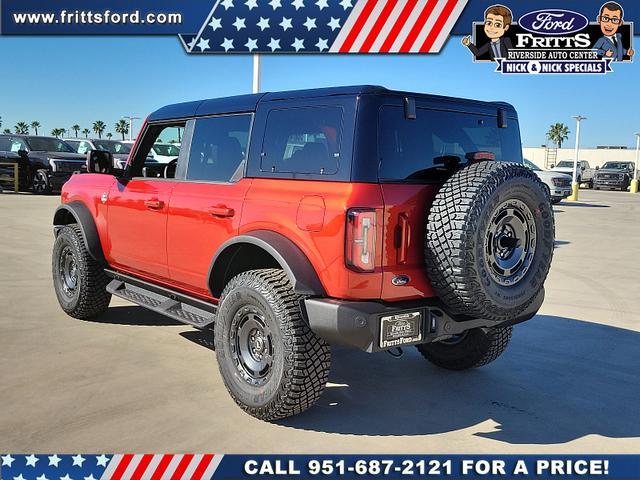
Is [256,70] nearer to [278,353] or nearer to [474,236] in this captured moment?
[278,353]

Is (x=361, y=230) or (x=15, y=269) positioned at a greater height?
(x=361, y=230)

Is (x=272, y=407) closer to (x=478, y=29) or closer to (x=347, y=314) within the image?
(x=347, y=314)

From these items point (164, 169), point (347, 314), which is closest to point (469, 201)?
point (347, 314)

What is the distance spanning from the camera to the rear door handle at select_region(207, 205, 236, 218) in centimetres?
414

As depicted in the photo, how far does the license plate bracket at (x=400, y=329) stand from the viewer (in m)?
3.46

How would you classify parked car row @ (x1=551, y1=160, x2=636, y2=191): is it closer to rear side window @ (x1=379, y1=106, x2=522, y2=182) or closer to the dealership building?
the dealership building

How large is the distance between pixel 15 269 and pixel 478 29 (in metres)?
12.0

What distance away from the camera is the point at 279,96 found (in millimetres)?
4113

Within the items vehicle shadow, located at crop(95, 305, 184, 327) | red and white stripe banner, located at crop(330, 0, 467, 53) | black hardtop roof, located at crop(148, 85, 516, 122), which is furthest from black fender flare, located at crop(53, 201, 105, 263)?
red and white stripe banner, located at crop(330, 0, 467, 53)

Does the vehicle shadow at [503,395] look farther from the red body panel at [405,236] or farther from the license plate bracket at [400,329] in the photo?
the red body panel at [405,236]

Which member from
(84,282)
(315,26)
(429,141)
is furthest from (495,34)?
(429,141)

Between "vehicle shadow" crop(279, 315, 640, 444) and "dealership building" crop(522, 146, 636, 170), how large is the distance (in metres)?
69.0

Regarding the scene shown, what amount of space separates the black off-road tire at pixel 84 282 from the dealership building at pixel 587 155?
6965 cm

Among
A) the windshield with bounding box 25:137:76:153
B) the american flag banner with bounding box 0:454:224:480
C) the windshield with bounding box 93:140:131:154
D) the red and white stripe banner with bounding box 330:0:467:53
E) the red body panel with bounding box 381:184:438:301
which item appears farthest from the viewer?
the windshield with bounding box 93:140:131:154
